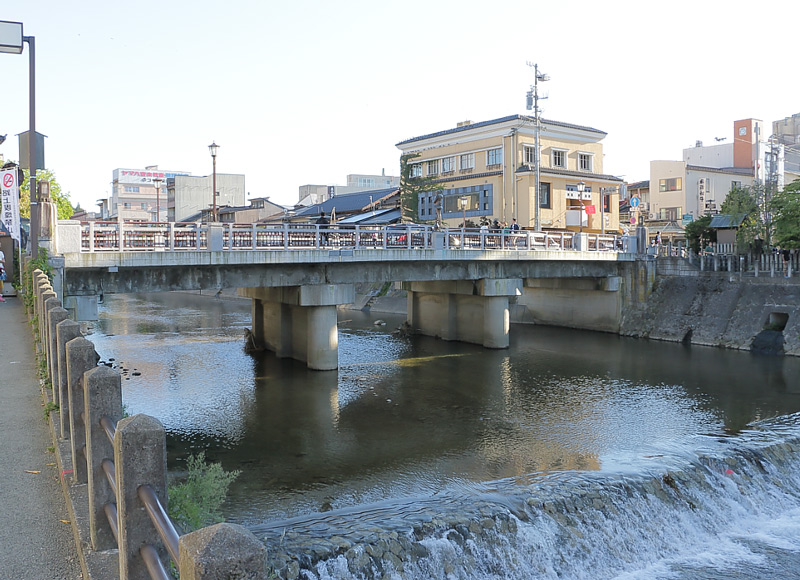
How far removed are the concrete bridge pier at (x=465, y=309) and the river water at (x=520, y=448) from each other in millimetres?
2454

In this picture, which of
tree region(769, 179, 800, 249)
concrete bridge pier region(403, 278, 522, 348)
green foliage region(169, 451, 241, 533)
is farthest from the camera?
tree region(769, 179, 800, 249)

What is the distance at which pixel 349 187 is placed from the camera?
102562 millimetres

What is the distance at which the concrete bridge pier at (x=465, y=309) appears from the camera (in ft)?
121

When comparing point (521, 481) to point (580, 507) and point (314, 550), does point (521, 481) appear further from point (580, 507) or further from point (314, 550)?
point (314, 550)

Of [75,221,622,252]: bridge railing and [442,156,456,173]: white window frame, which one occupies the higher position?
[442,156,456,173]: white window frame

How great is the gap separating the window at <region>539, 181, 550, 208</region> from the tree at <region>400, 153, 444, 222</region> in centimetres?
970

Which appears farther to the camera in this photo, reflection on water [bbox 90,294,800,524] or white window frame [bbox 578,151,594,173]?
white window frame [bbox 578,151,594,173]

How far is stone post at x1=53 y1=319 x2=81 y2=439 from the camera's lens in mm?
7723

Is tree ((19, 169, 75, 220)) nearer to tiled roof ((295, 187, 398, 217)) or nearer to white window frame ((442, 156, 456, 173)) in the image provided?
tiled roof ((295, 187, 398, 217))

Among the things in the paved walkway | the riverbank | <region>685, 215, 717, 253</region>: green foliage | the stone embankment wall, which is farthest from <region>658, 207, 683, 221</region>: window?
the paved walkway

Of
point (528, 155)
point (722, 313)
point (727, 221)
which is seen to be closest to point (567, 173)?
point (528, 155)

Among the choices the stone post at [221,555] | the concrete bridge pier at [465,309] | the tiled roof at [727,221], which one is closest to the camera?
the stone post at [221,555]

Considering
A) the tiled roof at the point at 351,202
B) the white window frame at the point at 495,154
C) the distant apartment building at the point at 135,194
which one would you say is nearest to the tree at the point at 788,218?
the white window frame at the point at 495,154

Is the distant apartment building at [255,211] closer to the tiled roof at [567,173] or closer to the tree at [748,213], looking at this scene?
the tiled roof at [567,173]
